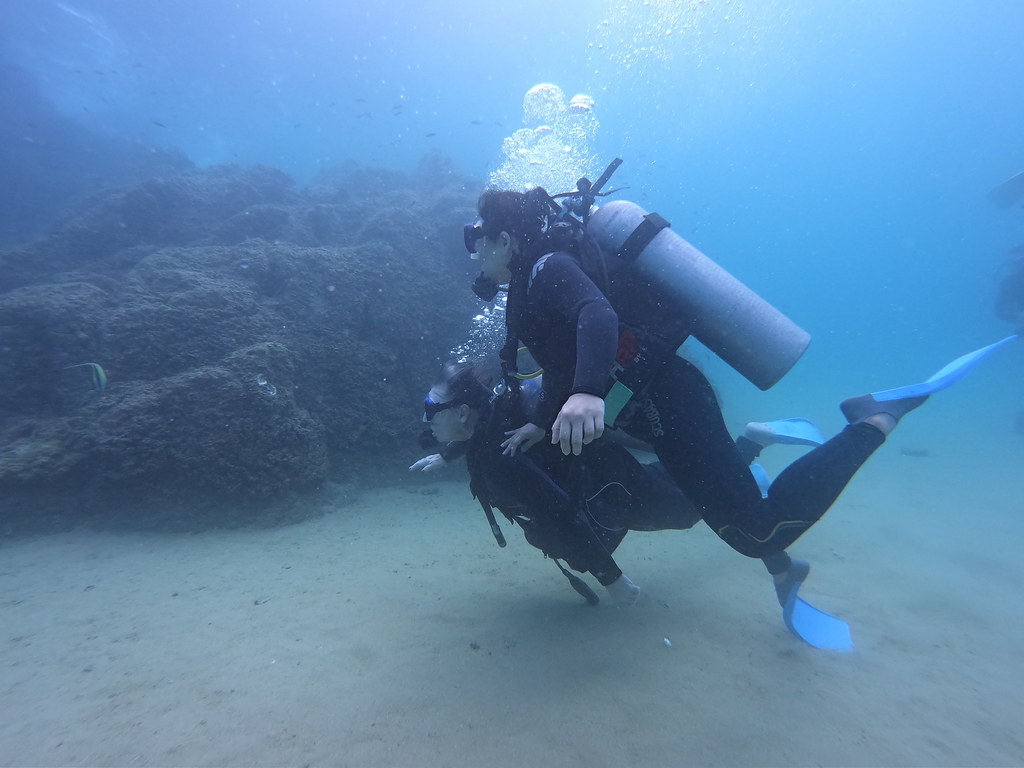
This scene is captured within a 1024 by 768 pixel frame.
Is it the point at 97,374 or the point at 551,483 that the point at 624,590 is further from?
the point at 97,374

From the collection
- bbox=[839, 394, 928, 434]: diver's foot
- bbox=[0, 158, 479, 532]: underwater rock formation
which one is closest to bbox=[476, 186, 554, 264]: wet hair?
bbox=[839, 394, 928, 434]: diver's foot

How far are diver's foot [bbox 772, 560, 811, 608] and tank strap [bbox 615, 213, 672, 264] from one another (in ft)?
9.44

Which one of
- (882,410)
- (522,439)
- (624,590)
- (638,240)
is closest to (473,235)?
(638,240)

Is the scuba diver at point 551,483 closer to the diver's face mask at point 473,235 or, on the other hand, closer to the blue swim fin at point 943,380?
the diver's face mask at point 473,235

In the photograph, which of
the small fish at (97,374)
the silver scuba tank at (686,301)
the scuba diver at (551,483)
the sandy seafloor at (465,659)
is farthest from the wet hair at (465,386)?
the small fish at (97,374)

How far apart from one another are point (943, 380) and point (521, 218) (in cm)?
343

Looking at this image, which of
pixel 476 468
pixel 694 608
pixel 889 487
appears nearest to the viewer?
pixel 476 468

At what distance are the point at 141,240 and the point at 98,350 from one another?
8443 millimetres

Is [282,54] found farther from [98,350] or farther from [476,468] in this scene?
[476,468]

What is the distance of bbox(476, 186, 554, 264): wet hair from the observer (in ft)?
9.00

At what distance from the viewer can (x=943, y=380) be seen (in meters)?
3.23

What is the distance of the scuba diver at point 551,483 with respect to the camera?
2928mm

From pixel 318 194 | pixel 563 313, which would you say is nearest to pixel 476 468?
pixel 563 313

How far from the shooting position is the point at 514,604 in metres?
3.87
